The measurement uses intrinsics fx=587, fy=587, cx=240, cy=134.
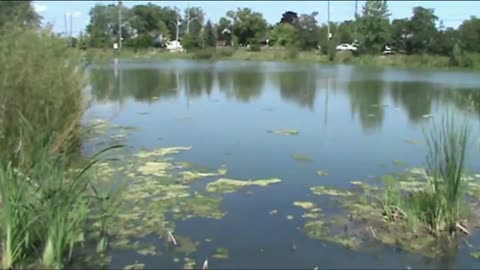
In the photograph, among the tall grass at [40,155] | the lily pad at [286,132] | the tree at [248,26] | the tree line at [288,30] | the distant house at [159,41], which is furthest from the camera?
the distant house at [159,41]

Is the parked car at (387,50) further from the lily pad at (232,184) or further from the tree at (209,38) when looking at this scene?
the lily pad at (232,184)

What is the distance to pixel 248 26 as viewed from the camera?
168 feet

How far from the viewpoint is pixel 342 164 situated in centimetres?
658

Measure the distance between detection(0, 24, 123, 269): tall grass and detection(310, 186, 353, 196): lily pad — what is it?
1999mm

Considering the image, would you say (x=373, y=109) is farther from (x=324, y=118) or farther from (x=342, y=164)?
(x=342, y=164)

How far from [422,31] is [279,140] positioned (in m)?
31.5

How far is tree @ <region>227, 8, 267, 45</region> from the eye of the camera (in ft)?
168

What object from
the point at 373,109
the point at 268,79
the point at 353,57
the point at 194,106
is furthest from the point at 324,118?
the point at 353,57

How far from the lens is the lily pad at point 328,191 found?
5238 millimetres

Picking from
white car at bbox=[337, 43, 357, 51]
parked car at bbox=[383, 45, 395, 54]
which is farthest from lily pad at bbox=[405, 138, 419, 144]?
white car at bbox=[337, 43, 357, 51]

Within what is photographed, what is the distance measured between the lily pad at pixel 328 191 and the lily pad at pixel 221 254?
166cm

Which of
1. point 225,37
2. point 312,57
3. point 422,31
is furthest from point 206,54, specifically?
point 422,31

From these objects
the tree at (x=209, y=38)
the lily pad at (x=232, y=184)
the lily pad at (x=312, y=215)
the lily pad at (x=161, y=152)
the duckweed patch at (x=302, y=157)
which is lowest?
the lily pad at (x=312, y=215)

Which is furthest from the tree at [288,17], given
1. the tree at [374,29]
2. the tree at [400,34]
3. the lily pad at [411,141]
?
the lily pad at [411,141]
